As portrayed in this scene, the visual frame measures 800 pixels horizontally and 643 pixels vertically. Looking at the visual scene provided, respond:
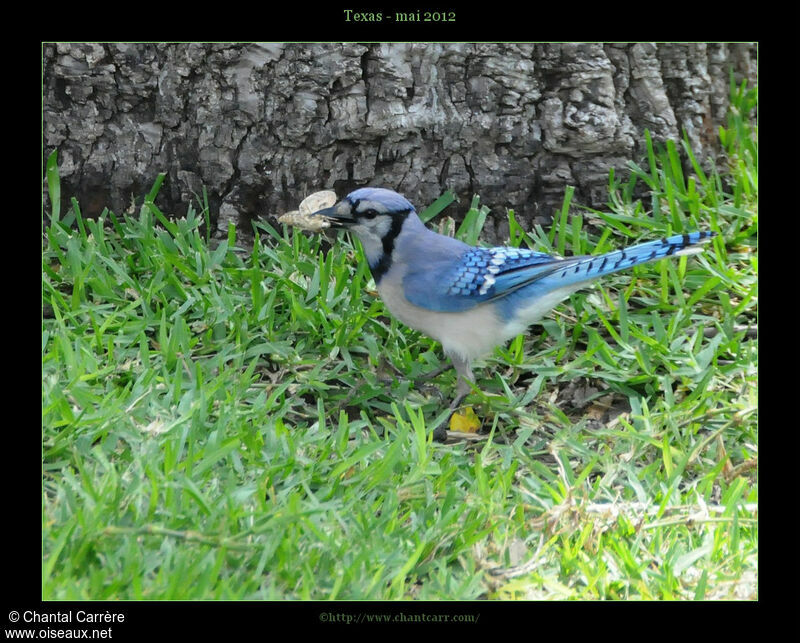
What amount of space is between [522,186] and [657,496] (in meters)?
2.10

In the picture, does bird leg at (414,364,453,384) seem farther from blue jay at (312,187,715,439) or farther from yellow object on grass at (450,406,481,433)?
yellow object on grass at (450,406,481,433)

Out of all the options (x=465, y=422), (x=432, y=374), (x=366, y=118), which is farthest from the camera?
(x=366, y=118)

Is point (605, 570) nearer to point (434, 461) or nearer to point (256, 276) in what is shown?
point (434, 461)

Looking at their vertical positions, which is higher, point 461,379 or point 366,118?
point 366,118

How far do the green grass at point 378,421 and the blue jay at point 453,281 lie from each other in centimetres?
29

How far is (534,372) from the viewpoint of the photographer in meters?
4.50

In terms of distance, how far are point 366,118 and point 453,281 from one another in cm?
116

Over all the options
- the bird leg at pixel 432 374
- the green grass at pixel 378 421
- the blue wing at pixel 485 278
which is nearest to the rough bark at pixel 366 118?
the green grass at pixel 378 421

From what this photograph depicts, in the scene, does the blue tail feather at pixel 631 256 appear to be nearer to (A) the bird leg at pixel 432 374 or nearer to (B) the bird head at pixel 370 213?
(A) the bird leg at pixel 432 374

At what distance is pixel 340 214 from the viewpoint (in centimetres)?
429

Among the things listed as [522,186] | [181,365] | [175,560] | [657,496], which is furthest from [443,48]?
[175,560]

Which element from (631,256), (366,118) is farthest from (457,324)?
(366,118)

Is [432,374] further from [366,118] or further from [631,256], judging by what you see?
[366,118]
